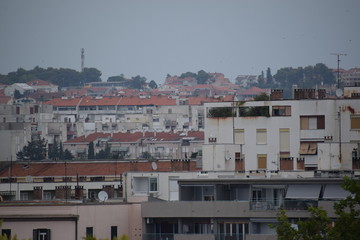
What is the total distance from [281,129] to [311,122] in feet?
3.61

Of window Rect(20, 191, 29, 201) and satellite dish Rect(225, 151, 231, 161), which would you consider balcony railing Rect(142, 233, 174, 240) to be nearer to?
satellite dish Rect(225, 151, 231, 161)

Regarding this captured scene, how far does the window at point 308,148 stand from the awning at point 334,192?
1332cm

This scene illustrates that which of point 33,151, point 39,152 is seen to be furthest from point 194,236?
point 39,152

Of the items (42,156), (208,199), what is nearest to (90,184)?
(208,199)

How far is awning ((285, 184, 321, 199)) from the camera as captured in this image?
31297 millimetres

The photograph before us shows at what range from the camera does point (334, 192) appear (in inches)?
1232

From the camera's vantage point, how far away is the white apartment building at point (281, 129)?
44.6 m

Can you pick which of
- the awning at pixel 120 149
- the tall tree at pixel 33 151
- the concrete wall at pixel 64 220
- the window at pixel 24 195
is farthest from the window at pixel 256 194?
the awning at pixel 120 149

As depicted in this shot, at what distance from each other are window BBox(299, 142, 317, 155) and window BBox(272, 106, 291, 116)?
1.07 metres

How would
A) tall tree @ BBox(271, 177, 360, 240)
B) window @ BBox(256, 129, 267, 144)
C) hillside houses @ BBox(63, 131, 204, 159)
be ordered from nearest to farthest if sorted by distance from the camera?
tall tree @ BBox(271, 177, 360, 240) < window @ BBox(256, 129, 267, 144) < hillside houses @ BBox(63, 131, 204, 159)

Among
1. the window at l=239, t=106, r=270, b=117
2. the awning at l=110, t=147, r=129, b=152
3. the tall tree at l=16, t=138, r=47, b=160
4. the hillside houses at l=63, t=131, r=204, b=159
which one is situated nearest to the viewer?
the window at l=239, t=106, r=270, b=117

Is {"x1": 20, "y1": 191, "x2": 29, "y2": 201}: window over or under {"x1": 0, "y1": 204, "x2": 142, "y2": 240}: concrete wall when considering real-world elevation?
under

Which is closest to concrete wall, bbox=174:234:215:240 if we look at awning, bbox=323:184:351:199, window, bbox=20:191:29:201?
awning, bbox=323:184:351:199

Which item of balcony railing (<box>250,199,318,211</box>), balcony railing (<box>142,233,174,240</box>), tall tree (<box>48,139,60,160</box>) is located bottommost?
tall tree (<box>48,139,60,160</box>)
